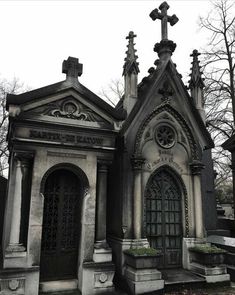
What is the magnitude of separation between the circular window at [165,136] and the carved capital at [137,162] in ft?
3.58

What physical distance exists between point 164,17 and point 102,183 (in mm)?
6684

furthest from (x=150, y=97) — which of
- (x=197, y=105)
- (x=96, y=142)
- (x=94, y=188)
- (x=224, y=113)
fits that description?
(x=224, y=113)

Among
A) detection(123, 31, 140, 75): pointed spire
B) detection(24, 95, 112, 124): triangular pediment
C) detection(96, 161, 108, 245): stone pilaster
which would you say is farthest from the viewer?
detection(123, 31, 140, 75): pointed spire

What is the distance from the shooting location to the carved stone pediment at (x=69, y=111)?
7430 millimetres

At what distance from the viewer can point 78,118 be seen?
777 centimetres

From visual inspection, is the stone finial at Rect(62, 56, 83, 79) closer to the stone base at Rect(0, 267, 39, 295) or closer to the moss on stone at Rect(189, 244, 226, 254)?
the stone base at Rect(0, 267, 39, 295)

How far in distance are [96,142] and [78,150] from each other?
56 cm

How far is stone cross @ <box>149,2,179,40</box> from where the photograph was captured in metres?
10.3

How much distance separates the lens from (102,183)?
25.6 feet

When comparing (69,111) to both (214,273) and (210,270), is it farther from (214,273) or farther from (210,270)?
(214,273)

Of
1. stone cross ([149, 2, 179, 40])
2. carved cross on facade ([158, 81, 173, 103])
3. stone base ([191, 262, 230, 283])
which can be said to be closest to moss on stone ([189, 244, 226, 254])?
stone base ([191, 262, 230, 283])

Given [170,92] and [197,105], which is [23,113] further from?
[197,105]

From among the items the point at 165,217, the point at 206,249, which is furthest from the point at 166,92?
the point at 206,249

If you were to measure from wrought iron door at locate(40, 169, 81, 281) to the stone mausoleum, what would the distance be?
0.09 feet
